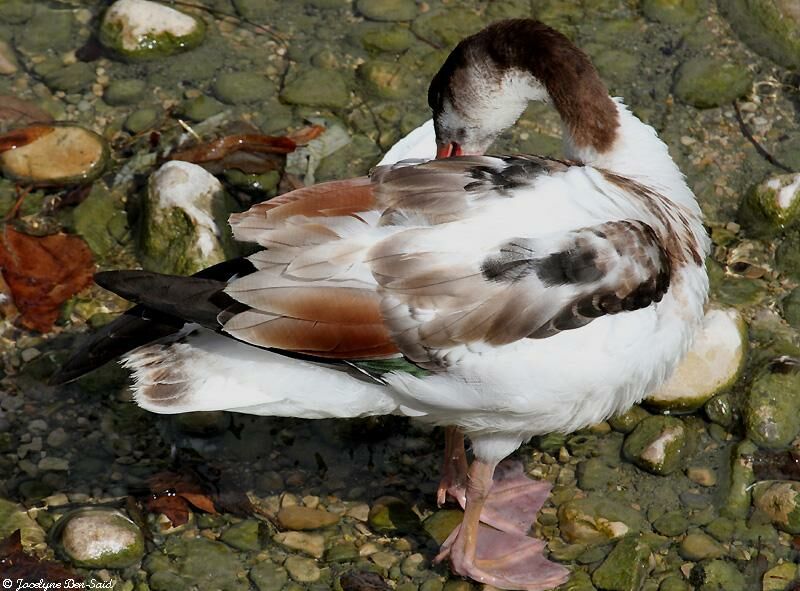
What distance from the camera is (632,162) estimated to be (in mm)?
4316

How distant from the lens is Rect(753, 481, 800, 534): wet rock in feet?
13.8

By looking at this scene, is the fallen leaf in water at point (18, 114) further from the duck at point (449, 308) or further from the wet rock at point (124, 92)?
the duck at point (449, 308)

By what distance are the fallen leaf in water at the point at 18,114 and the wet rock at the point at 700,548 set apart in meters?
3.46

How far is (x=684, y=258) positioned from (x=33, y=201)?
291 centimetres

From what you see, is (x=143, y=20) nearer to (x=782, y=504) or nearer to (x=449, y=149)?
(x=449, y=149)

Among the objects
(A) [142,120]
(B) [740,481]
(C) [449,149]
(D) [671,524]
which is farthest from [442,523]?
(A) [142,120]

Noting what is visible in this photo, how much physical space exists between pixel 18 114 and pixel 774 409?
363cm

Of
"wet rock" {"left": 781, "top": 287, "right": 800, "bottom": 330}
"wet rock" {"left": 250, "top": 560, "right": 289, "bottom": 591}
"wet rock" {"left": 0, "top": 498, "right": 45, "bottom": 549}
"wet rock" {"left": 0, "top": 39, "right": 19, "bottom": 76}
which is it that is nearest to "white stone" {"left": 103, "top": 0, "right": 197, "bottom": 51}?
"wet rock" {"left": 0, "top": 39, "right": 19, "bottom": 76}

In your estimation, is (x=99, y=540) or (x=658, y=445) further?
(x=658, y=445)

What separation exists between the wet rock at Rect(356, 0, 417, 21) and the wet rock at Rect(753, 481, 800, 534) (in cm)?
316

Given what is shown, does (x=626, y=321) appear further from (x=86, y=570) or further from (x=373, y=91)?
(x=373, y=91)

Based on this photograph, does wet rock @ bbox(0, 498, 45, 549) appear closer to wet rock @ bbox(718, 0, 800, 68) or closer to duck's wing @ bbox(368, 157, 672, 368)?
duck's wing @ bbox(368, 157, 672, 368)

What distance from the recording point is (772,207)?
5.18 meters

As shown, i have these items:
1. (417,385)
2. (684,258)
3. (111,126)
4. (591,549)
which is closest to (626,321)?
(684,258)
